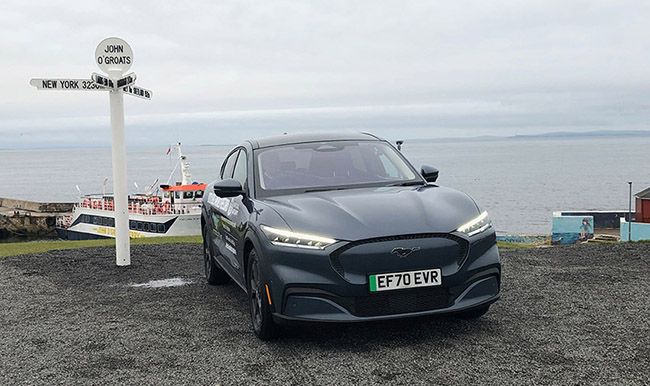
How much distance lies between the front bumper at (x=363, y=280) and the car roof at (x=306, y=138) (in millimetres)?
1945

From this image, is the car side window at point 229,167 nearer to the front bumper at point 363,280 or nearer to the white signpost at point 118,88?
the front bumper at point 363,280

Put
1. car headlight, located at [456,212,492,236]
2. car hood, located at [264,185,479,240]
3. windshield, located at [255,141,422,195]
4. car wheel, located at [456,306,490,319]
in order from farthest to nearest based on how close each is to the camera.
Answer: windshield, located at [255,141,422,195]
car wheel, located at [456,306,490,319]
car headlight, located at [456,212,492,236]
car hood, located at [264,185,479,240]

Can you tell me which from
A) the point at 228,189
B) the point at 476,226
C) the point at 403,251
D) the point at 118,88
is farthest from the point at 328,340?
the point at 118,88

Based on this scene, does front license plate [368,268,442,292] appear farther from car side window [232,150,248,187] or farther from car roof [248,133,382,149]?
car roof [248,133,382,149]

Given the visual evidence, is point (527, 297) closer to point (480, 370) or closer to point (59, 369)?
point (480, 370)

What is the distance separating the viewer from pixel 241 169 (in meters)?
7.19

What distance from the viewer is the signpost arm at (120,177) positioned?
1038cm

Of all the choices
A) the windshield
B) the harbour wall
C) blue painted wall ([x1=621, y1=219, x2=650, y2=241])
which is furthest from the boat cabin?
the windshield

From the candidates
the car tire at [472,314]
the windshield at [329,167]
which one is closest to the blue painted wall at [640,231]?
the windshield at [329,167]

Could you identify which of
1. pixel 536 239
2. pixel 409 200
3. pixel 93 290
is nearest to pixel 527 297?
pixel 409 200

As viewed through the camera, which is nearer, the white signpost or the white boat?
the white signpost

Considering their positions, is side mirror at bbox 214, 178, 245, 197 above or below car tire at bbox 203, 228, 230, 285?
above

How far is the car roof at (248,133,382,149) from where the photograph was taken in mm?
7027

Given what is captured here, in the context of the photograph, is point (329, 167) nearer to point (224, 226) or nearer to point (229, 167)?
point (224, 226)
